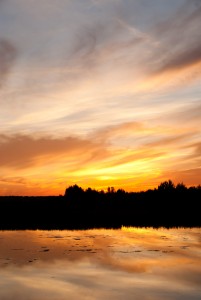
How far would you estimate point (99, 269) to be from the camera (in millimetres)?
Answer: 19516

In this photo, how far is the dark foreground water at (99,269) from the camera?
15.2 meters

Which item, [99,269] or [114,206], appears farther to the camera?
→ [114,206]

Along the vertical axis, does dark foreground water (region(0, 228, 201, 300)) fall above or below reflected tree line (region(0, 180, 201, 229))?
below

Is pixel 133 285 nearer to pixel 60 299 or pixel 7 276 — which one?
pixel 60 299

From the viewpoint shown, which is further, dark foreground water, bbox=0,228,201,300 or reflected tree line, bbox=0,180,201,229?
reflected tree line, bbox=0,180,201,229

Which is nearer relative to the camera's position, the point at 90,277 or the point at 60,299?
the point at 60,299

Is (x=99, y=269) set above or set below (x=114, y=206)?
below

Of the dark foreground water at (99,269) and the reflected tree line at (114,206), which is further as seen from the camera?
the reflected tree line at (114,206)

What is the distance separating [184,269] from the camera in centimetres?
1973

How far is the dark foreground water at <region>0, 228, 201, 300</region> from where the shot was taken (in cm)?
1516

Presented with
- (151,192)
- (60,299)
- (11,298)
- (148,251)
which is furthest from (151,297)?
(151,192)

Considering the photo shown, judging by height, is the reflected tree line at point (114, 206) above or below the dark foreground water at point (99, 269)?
above

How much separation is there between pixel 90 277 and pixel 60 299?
147 inches

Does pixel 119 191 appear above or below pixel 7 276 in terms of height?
above
